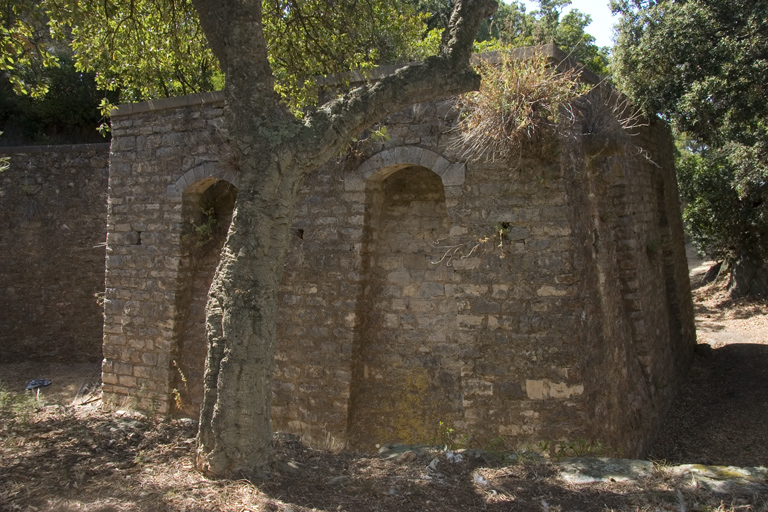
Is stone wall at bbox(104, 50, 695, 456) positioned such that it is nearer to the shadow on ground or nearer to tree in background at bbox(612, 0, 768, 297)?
the shadow on ground

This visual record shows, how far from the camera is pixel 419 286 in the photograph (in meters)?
6.54

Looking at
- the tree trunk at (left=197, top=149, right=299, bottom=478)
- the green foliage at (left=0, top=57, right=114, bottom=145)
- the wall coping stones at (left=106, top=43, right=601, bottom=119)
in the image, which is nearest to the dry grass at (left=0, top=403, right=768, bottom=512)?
the tree trunk at (left=197, top=149, right=299, bottom=478)

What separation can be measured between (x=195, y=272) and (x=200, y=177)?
1.26 meters

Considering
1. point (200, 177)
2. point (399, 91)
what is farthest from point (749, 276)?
point (399, 91)

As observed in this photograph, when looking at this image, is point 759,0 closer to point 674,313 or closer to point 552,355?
point 674,313

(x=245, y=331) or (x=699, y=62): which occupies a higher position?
(x=699, y=62)

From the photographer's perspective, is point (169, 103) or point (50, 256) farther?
point (50, 256)

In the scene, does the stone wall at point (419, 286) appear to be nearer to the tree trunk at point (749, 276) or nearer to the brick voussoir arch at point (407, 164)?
the brick voussoir arch at point (407, 164)

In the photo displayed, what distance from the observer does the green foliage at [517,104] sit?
5.44 m

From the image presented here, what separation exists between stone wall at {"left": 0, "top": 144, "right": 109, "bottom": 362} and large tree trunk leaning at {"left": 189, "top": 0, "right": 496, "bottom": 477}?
8.80 m

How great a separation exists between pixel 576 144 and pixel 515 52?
1063mm

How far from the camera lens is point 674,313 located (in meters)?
9.49

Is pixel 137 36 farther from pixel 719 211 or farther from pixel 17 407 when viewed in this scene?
pixel 719 211

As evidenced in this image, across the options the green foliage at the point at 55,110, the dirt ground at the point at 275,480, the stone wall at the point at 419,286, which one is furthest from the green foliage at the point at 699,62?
the green foliage at the point at 55,110
